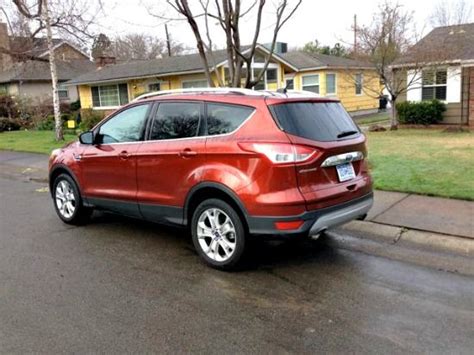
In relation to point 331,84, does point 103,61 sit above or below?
above

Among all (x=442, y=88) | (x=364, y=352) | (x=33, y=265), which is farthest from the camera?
(x=442, y=88)

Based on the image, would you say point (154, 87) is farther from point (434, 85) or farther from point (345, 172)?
point (345, 172)

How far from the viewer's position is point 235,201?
4.49m

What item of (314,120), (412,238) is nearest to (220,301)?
(314,120)

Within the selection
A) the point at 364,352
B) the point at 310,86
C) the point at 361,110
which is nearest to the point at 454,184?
the point at 364,352

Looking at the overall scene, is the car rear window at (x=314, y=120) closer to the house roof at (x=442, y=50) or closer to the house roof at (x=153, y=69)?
the house roof at (x=442, y=50)

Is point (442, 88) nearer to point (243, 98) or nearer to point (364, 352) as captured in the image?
point (243, 98)

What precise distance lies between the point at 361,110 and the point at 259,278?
26.5 metres

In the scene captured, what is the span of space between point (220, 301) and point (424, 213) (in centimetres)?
344

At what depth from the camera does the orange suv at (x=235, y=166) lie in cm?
427

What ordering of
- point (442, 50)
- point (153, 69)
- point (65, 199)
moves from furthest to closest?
1. point (153, 69)
2. point (442, 50)
3. point (65, 199)

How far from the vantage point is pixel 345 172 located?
4.69 metres

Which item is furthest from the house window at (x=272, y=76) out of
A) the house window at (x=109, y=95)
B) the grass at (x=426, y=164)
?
the grass at (x=426, y=164)

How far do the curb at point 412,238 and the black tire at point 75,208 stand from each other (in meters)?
3.45
